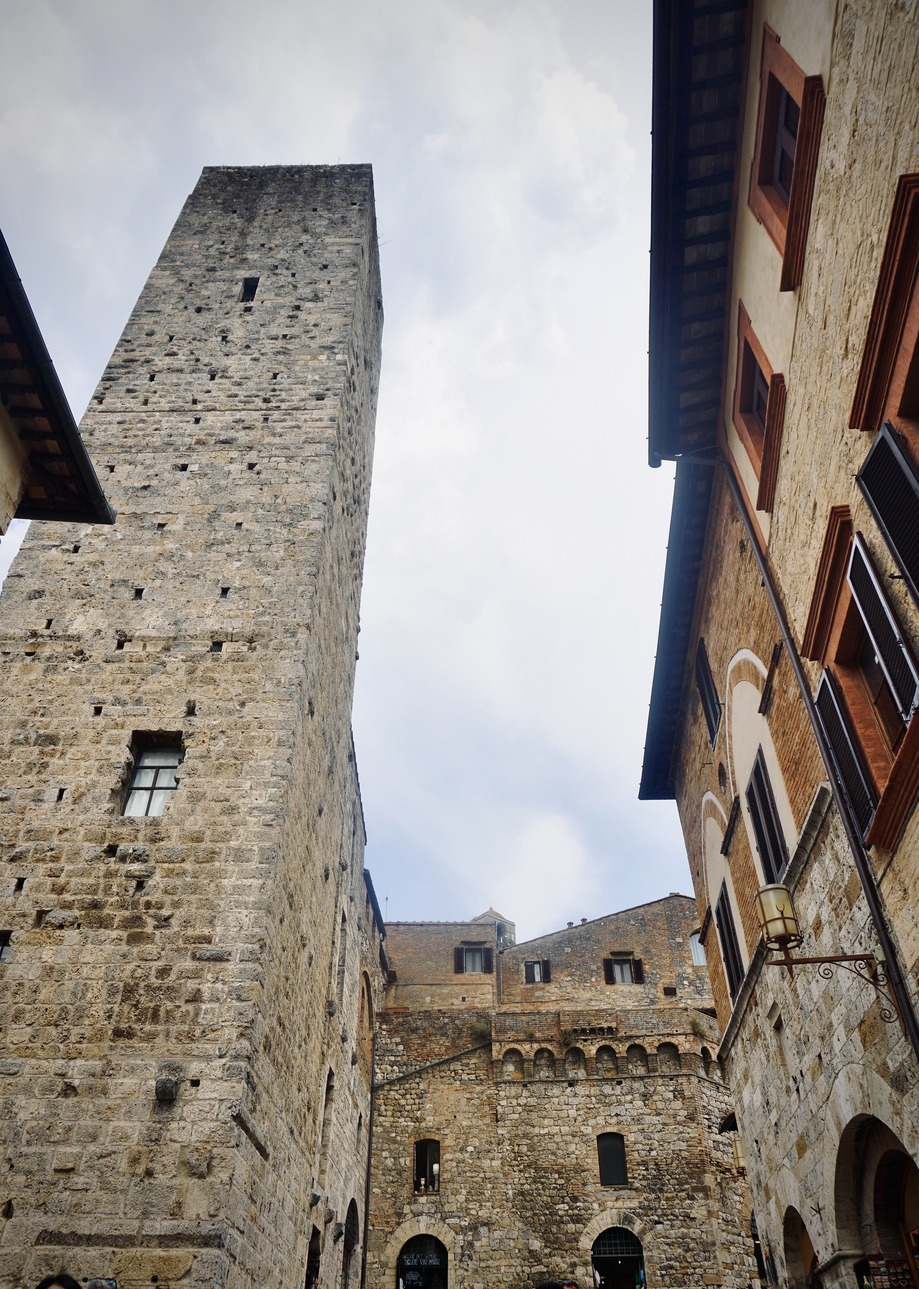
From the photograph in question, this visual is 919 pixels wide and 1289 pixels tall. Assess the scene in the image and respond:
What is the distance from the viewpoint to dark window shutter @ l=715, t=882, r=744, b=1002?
1037 cm

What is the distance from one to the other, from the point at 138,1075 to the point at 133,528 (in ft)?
20.1

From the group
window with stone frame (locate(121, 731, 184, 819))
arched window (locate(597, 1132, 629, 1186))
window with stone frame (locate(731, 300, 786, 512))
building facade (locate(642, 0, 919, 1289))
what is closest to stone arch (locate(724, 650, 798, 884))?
building facade (locate(642, 0, 919, 1289))

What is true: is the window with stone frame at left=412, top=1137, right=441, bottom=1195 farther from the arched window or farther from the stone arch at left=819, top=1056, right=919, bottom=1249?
the stone arch at left=819, top=1056, right=919, bottom=1249

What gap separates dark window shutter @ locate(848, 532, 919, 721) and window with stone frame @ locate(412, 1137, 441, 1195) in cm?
1820

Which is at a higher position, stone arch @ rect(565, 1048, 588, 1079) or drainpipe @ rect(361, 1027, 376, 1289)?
stone arch @ rect(565, 1048, 588, 1079)

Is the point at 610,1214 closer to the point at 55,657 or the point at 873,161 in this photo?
the point at 55,657

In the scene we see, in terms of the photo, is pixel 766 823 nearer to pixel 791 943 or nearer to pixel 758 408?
pixel 791 943

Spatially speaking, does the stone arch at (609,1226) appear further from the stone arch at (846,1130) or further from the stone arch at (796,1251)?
the stone arch at (846,1130)

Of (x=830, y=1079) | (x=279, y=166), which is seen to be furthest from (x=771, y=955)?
(x=279, y=166)

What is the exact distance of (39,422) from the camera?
24.0 ft

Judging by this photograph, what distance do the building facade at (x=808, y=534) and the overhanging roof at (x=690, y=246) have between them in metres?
0.02

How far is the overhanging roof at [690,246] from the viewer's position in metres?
6.89

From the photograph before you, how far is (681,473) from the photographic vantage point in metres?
9.84

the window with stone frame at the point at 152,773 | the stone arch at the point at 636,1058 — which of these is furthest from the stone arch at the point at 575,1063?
the window with stone frame at the point at 152,773
